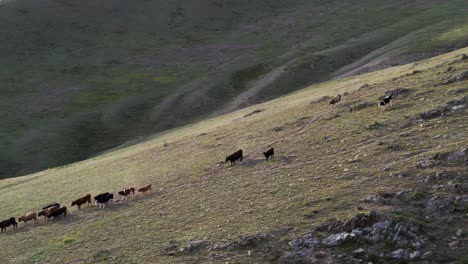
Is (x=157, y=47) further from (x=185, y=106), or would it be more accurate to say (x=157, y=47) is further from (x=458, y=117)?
(x=458, y=117)

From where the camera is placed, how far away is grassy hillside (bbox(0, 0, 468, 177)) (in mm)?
69750

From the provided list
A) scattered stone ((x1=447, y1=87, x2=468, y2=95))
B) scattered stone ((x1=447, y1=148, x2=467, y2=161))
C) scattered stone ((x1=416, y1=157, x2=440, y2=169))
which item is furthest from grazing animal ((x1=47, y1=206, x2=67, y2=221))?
scattered stone ((x1=447, y1=87, x2=468, y2=95))

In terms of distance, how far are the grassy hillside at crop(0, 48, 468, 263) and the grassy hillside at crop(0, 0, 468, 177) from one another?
→ 29.8 m

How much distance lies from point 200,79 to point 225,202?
63.0 meters

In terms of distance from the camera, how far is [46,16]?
384 ft

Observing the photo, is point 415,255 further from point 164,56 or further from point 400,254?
point 164,56

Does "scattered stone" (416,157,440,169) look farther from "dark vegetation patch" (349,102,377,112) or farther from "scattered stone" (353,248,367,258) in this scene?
"dark vegetation patch" (349,102,377,112)

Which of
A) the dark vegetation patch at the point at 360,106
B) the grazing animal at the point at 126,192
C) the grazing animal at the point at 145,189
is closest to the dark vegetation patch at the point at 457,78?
the dark vegetation patch at the point at 360,106

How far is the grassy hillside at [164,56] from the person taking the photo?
69750 millimetres

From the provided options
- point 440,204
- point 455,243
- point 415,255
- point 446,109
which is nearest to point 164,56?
point 446,109

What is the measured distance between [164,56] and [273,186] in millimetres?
82023

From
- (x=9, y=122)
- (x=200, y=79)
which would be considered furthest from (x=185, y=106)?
(x=9, y=122)

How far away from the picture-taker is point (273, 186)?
24.4 meters

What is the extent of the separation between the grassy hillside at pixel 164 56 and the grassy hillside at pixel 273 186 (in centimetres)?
2980
